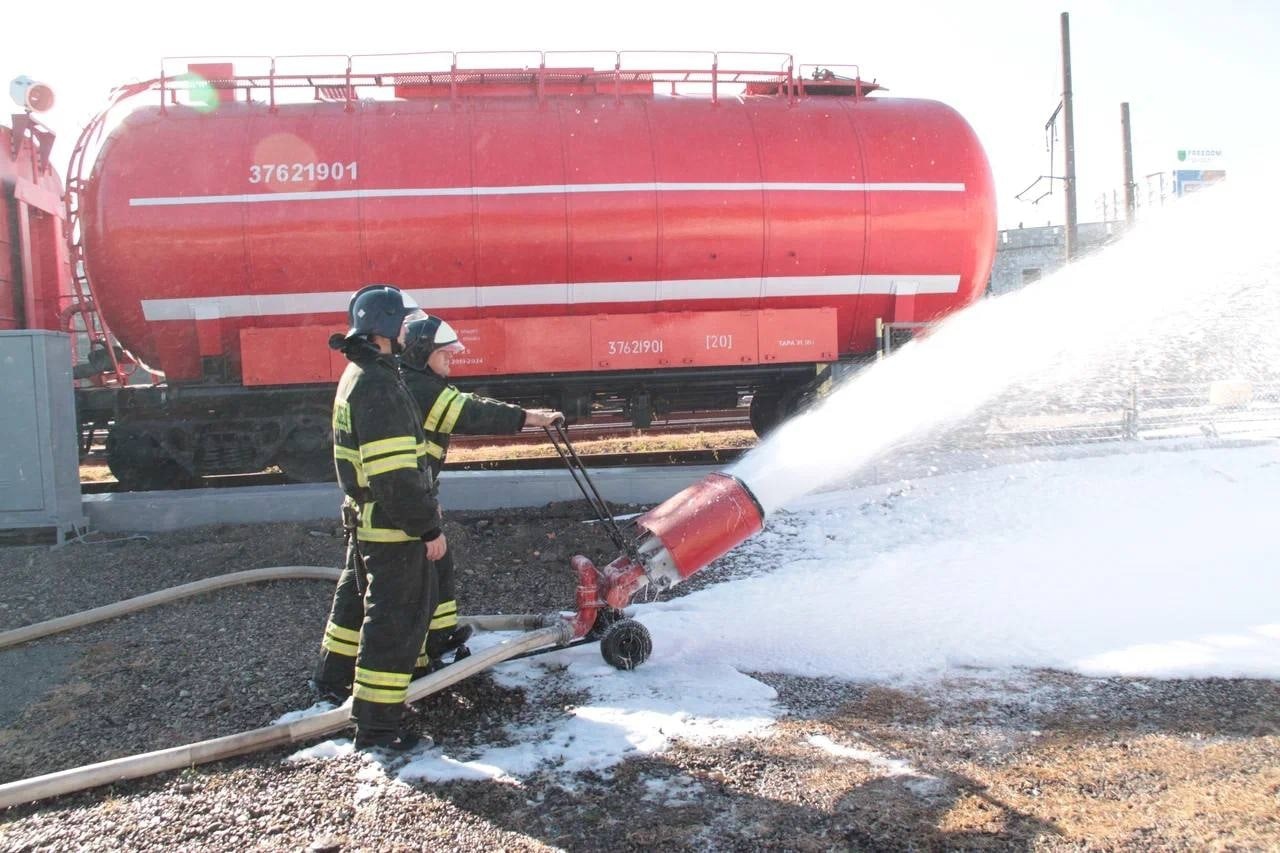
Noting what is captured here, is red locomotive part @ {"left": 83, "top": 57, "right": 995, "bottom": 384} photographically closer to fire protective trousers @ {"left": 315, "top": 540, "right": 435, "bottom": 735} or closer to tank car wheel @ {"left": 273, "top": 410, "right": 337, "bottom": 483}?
tank car wheel @ {"left": 273, "top": 410, "right": 337, "bottom": 483}

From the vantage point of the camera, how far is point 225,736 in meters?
3.65

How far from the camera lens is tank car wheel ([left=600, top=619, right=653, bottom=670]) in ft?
13.9

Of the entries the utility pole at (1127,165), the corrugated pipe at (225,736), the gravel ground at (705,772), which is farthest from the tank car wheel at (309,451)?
the utility pole at (1127,165)

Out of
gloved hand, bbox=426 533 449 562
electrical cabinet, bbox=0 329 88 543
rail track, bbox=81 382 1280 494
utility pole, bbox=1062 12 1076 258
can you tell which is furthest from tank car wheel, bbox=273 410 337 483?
utility pole, bbox=1062 12 1076 258

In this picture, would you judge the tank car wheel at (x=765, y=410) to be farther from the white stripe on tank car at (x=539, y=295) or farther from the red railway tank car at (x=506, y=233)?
the white stripe on tank car at (x=539, y=295)

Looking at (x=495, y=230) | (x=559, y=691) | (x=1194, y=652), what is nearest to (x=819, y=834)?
(x=559, y=691)

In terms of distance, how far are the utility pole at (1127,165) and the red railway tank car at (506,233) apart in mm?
13411

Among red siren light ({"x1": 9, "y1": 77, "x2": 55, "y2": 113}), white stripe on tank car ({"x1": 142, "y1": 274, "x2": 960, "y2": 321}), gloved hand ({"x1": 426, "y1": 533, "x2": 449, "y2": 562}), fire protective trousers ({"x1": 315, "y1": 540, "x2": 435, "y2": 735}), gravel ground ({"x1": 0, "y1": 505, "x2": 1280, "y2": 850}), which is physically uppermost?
red siren light ({"x1": 9, "y1": 77, "x2": 55, "y2": 113})

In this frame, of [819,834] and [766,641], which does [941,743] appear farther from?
[766,641]

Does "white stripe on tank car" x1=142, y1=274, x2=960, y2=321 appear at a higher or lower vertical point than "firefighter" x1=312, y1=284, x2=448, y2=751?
higher

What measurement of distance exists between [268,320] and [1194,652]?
7.72 metres

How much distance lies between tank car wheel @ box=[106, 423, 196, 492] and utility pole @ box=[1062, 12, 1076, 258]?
15.4 metres

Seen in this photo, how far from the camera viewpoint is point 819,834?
9.29ft

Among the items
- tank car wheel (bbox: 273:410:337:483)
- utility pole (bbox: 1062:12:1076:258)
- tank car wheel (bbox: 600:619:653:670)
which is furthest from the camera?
utility pole (bbox: 1062:12:1076:258)
